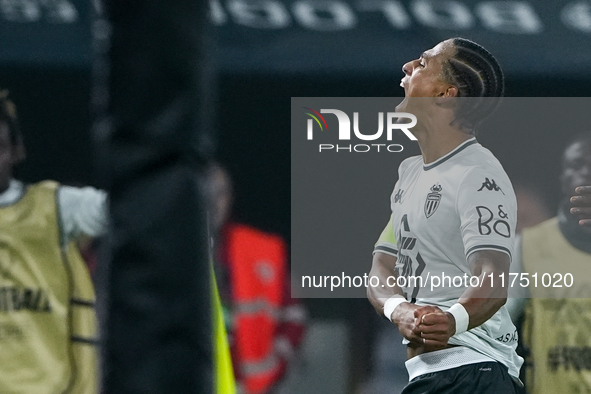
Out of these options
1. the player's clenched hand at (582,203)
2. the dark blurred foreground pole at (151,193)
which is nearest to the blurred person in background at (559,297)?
the player's clenched hand at (582,203)

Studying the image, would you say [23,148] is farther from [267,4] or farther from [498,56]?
[498,56]

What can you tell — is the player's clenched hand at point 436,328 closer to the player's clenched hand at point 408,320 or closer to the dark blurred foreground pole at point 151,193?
the player's clenched hand at point 408,320

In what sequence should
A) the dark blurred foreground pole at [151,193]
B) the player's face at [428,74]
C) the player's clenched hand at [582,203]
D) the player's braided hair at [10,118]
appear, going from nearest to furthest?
the dark blurred foreground pole at [151,193] → the player's face at [428,74] → the player's clenched hand at [582,203] → the player's braided hair at [10,118]

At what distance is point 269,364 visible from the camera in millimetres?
2867

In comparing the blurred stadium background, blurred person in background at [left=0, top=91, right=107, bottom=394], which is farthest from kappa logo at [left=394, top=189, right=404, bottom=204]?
blurred person in background at [left=0, top=91, right=107, bottom=394]

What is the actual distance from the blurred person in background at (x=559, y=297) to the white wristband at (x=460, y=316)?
1.22 feet

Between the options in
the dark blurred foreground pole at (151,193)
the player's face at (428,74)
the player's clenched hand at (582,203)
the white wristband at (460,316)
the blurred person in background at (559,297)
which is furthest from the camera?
the player's clenched hand at (582,203)

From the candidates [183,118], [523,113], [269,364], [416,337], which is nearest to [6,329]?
[269,364]

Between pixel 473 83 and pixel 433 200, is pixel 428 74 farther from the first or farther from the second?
pixel 433 200

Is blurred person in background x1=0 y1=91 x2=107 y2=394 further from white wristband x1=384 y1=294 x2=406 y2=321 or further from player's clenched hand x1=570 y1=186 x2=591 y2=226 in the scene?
player's clenched hand x1=570 y1=186 x2=591 y2=226

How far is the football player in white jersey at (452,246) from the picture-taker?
6.76 feet

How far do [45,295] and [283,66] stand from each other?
1187 millimetres

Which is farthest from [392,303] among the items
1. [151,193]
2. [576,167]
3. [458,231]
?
[151,193]

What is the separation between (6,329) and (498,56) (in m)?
1.92
